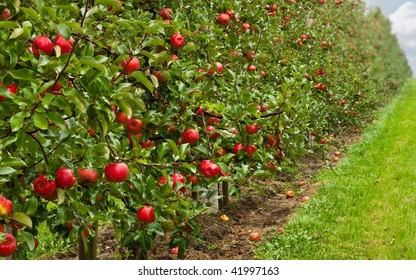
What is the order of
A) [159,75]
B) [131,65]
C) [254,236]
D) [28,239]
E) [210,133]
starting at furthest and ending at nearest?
[254,236], [210,133], [159,75], [131,65], [28,239]

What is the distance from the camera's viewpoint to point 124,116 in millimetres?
2744

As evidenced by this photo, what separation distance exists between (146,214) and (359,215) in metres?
3.08

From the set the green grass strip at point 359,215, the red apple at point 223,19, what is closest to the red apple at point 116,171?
the green grass strip at point 359,215

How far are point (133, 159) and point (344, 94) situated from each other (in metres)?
6.97

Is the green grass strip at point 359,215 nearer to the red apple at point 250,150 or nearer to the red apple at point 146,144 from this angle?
the red apple at point 250,150

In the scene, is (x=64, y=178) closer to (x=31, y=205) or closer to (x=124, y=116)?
(x=31, y=205)

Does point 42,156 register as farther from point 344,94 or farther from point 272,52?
point 344,94

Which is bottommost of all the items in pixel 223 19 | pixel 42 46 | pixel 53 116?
pixel 53 116

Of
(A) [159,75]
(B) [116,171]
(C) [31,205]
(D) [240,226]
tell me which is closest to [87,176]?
(B) [116,171]

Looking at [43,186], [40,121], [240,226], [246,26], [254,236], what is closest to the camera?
[40,121]

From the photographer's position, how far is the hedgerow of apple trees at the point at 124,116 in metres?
2.23

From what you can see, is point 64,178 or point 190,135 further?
point 190,135

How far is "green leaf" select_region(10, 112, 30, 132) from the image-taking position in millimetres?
2062

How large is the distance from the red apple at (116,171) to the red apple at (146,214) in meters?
0.33
